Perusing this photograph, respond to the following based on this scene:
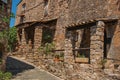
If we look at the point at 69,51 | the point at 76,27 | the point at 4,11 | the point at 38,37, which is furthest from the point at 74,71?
the point at 38,37

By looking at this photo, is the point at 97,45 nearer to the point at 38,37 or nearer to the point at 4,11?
the point at 4,11

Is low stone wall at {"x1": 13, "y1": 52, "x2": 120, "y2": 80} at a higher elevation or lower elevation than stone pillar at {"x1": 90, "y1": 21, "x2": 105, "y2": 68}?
lower

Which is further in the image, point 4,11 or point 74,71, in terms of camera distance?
point 74,71

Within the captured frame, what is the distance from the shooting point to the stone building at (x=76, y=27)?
13.5 meters

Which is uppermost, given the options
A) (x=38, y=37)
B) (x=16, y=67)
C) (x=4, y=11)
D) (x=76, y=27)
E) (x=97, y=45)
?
(x=4, y=11)

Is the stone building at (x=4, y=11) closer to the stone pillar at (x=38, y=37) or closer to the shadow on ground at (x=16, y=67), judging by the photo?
the shadow on ground at (x=16, y=67)

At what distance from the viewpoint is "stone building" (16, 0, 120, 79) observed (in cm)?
1345

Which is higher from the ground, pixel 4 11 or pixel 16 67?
pixel 4 11

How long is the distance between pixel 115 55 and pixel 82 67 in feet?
9.79

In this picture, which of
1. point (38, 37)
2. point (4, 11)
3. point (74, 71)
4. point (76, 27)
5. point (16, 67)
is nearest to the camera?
point (4, 11)

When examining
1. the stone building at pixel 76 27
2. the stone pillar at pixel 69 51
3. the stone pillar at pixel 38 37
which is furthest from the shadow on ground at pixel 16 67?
the stone pillar at pixel 69 51

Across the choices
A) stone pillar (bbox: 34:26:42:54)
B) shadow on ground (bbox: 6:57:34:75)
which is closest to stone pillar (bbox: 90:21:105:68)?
shadow on ground (bbox: 6:57:34:75)

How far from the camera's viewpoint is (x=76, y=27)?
15.0 metres

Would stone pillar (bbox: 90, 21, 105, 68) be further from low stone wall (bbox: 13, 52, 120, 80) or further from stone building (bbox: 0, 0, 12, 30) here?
stone building (bbox: 0, 0, 12, 30)
